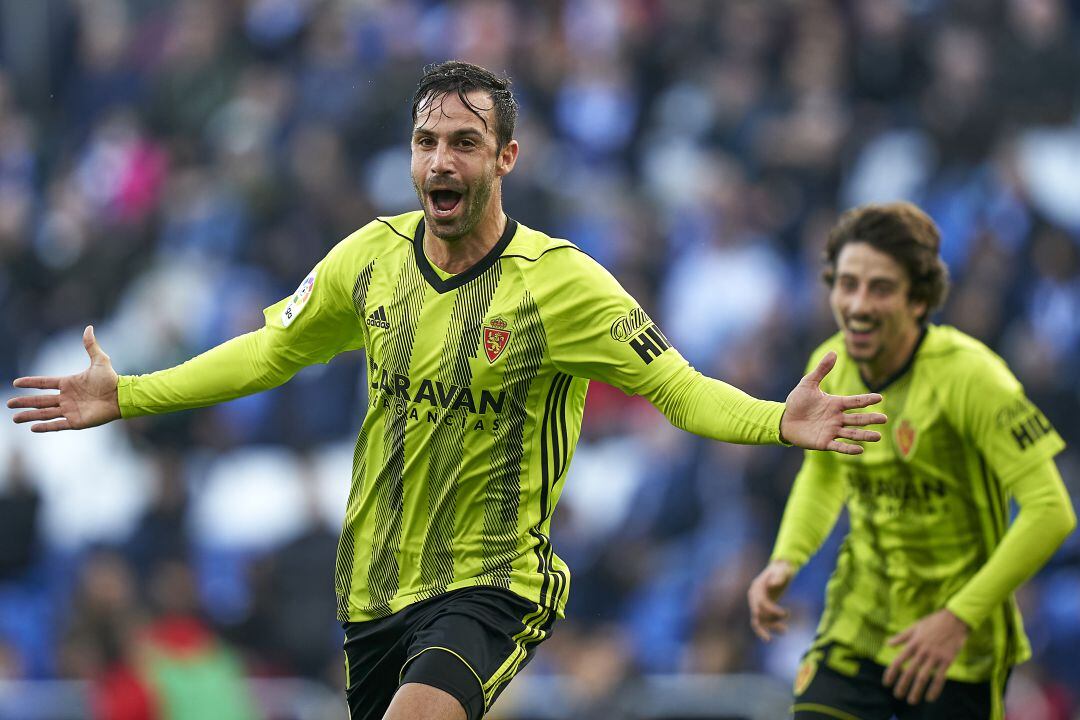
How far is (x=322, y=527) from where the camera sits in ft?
37.3

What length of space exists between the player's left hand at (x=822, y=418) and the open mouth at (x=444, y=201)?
50.4 inches

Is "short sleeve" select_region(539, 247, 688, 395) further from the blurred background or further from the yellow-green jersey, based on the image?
the blurred background

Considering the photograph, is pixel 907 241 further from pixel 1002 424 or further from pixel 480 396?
pixel 480 396

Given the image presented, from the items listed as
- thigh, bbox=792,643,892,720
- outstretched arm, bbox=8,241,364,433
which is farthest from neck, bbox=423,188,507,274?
thigh, bbox=792,643,892,720

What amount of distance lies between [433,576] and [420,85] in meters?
1.67

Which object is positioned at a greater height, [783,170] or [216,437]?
[783,170]

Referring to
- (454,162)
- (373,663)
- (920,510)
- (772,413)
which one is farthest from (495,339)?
(920,510)

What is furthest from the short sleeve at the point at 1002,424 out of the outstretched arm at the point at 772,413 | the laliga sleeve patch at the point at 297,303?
the laliga sleeve patch at the point at 297,303

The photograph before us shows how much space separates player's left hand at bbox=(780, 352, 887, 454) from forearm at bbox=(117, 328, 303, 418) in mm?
1859

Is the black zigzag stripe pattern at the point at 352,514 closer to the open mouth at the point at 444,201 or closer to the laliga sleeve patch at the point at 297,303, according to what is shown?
the laliga sleeve patch at the point at 297,303

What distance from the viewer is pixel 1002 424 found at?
641cm

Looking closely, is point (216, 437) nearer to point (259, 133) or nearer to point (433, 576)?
point (259, 133)

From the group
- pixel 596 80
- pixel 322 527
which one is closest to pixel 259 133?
pixel 596 80

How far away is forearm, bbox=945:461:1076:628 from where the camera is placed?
6.32 metres
